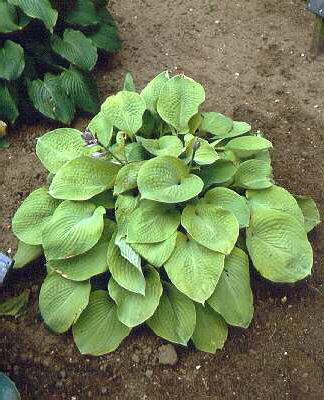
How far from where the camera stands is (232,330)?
3.02m

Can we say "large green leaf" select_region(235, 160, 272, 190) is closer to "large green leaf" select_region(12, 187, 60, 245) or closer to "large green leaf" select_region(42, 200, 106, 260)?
"large green leaf" select_region(42, 200, 106, 260)

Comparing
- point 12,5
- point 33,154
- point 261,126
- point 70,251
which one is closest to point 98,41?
point 12,5

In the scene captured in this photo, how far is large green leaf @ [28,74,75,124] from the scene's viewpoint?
385 centimetres

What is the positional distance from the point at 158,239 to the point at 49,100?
1.43 m

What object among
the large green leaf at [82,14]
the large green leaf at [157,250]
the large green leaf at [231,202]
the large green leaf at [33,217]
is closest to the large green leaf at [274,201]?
the large green leaf at [231,202]

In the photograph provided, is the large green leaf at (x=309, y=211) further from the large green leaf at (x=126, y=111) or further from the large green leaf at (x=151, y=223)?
the large green leaf at (x=126, y=111)

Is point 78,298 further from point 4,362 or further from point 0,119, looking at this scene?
point 0,119

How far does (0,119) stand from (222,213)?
172 cm

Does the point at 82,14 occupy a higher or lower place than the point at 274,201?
higher

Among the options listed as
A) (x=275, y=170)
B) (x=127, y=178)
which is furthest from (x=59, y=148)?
(x=275, y=170)

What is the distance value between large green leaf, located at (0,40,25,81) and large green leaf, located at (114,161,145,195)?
3.97 feet

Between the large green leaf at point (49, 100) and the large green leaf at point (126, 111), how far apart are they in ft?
2.31

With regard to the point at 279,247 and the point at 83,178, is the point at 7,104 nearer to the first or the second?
the point at 83,178

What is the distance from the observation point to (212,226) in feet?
9.36
